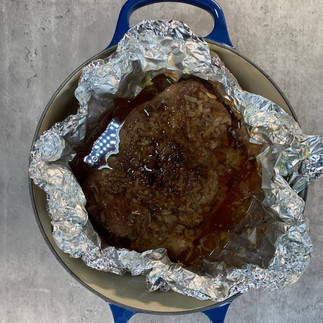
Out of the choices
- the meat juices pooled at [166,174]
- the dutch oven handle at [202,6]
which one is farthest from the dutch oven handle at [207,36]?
the meat juices pooled at [166,174]

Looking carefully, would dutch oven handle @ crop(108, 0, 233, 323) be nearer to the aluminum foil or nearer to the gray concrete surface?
the aluminum foil

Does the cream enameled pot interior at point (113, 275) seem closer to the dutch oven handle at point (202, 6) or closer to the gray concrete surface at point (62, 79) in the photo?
the dutch oven handle at point (202, 6)

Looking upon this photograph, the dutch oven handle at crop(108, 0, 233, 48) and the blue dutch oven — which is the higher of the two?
the dutch oven handle at crop(108, 0, 233, 48)

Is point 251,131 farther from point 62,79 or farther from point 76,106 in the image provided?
point 62,79

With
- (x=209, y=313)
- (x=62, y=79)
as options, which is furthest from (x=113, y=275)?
(x=62, y=79)

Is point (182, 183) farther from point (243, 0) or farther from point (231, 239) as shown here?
point (243, 0)

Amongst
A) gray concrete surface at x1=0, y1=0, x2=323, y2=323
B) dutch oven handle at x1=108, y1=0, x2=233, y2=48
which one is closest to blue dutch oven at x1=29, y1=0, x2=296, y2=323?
dutch oven handle at x1=108, y1=0, x2=233, y2=48
